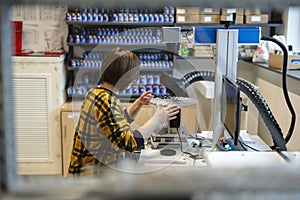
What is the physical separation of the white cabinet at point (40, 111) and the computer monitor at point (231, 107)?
1.99 meters

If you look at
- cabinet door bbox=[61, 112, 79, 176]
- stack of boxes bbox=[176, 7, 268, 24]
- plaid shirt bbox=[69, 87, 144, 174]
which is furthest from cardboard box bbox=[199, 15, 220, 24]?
plaid shirt bbox=[69, 87, 144, 174]

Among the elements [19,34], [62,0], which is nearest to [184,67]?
[19,34]

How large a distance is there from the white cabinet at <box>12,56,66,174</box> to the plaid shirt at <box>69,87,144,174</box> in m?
1.80

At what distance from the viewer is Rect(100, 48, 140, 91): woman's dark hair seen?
201cm

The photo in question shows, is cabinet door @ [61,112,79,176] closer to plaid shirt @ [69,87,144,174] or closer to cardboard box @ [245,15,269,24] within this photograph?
plaid shirt @ [69,87,144,174]

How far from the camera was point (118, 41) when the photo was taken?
149 inches

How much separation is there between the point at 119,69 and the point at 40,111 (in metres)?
1.92

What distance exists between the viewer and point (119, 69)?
2.02 meters

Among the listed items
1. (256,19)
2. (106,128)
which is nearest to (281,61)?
(256,19)

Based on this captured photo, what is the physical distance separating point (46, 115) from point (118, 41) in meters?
1.03

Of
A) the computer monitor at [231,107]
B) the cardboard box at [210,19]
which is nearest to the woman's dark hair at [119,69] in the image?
the computer monitor at [231,107]

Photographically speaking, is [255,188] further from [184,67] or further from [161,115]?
[184,67]

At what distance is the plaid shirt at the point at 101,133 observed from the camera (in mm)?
1924

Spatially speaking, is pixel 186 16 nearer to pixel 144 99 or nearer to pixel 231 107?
pixel 144 99
